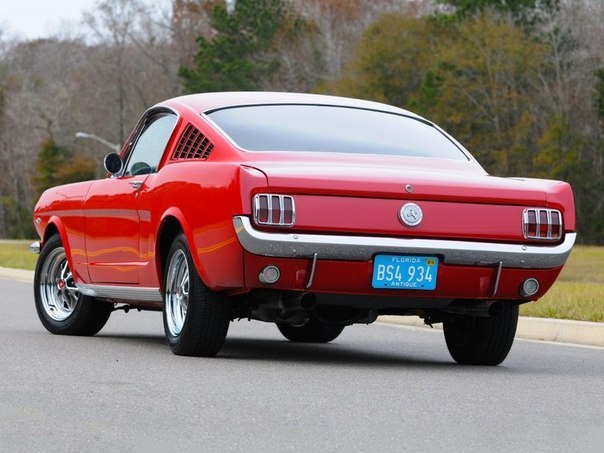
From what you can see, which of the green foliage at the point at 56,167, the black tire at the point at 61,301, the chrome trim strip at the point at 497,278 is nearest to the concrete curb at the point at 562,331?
the chrome trim strip at the point at 497,278

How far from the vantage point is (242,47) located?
86562mm

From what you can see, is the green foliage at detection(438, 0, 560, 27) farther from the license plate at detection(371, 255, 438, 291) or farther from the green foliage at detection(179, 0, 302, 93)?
the license plate at detection(371, 255, 438, 291)

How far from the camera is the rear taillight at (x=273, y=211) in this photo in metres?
8.14

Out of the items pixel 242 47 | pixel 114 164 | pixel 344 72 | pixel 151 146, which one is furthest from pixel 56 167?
pixel 151 146

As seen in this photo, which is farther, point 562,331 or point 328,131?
point 562,331

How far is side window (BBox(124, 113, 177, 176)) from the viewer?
992cm

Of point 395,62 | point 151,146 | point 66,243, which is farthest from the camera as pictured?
point 395,62

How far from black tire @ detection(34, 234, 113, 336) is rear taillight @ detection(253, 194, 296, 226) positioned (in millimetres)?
3168

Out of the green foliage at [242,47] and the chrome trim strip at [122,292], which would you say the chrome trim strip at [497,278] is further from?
the green foliage at [242,47]

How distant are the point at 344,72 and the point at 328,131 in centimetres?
7560

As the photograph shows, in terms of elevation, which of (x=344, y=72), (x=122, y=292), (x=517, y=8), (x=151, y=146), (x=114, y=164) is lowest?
(x=344, y=72)

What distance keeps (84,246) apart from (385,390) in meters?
3.82

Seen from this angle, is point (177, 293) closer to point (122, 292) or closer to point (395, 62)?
point (122, 292)

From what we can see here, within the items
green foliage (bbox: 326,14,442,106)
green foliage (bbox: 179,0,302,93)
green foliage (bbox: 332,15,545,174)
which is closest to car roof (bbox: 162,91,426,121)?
green foliage (bbox: 332,15,545,174)
